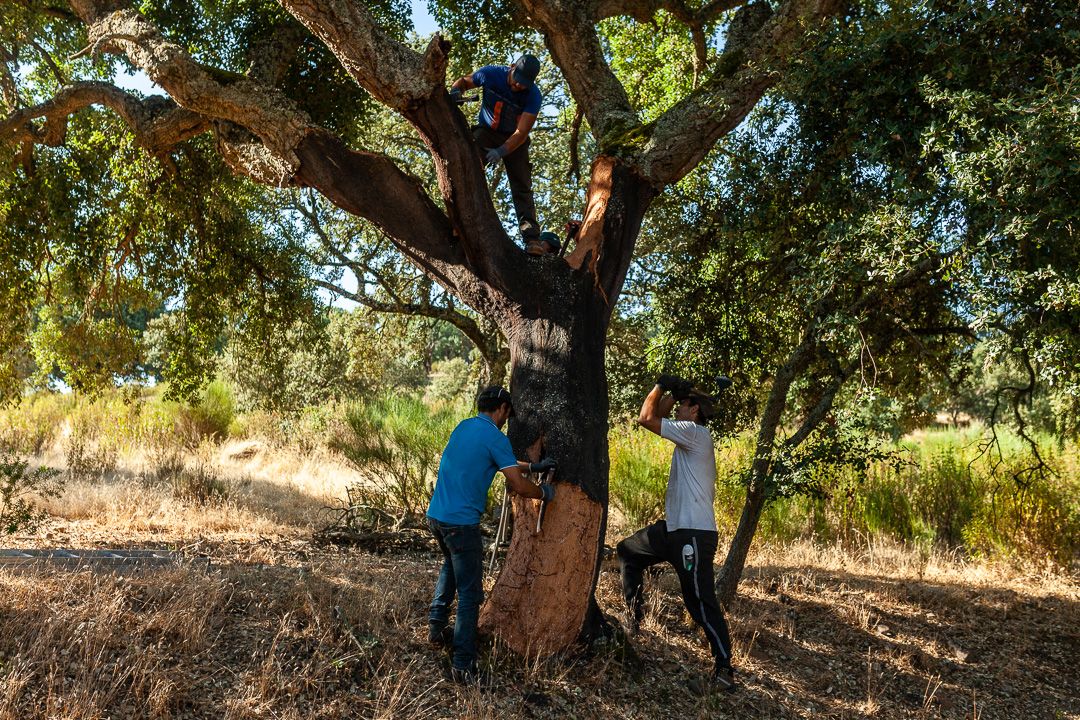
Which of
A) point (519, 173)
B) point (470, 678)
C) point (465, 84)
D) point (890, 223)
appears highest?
point (465, 84)

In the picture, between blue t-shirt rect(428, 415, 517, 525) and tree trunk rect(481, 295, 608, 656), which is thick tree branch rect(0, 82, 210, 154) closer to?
tree trunk rect(481, 295, 608, 656)

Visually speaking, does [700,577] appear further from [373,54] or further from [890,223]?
[373,54]

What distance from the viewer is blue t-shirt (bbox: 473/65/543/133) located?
5.96 metres

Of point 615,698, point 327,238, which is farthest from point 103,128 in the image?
point 615,698

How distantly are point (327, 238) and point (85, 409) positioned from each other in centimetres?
735

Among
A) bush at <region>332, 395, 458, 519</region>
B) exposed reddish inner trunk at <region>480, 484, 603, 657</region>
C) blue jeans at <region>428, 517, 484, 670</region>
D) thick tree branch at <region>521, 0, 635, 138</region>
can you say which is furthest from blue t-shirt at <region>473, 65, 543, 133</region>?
bush at <region>332, 395, 458, 519</region>

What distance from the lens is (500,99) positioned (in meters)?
6.01

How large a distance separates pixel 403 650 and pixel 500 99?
13.1 feet

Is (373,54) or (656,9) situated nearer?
(373,54)

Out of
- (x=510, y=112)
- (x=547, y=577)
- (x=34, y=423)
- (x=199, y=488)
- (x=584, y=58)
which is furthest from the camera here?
(x=34, y=423)

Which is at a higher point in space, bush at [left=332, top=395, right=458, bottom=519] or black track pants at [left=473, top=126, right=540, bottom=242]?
black track pants at [left=473, top=126, right=540, bottom=242]

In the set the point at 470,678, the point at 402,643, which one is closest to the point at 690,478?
the point at 470,678

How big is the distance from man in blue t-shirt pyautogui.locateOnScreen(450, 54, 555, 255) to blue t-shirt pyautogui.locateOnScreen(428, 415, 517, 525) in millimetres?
1586

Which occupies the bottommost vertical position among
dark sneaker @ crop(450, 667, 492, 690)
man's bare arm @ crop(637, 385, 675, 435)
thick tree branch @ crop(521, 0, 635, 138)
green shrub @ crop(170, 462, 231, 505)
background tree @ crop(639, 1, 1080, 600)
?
dark sneaker @ crop(450, 667, 492, 690)
